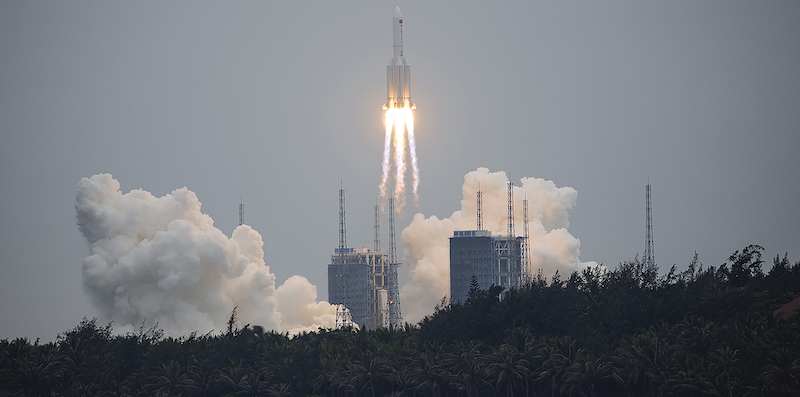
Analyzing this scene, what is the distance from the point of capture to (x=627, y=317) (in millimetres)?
103250

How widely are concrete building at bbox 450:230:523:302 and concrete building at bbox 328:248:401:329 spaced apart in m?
14.9

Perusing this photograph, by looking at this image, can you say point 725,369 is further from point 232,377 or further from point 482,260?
point 482,260

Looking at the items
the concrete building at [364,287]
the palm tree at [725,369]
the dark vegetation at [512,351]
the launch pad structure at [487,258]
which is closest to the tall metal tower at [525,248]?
the launch pad structure at [487,258]

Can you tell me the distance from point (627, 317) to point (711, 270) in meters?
19.5

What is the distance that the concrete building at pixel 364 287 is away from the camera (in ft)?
583

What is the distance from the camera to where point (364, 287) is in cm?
17925

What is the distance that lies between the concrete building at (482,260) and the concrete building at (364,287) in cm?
1491

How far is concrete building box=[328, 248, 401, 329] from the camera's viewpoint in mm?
177750

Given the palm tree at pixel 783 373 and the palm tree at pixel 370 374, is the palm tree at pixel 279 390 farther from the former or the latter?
the palm tree at pixel 783 373

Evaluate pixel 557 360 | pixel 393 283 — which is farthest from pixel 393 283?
pixel 557 360

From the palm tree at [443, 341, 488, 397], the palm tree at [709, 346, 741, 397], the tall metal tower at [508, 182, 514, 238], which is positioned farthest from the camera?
the tall metal tower at [508, 182, 514, 238]

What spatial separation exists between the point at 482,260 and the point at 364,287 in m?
26.6

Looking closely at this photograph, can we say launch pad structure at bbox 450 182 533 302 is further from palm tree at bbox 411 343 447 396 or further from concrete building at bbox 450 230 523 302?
palm tree at bbox 411 343 447 396

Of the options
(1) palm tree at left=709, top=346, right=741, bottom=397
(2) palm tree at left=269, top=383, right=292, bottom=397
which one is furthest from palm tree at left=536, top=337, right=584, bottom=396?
(2) palm tree at left=269, top=383, right=292, bottom=397
